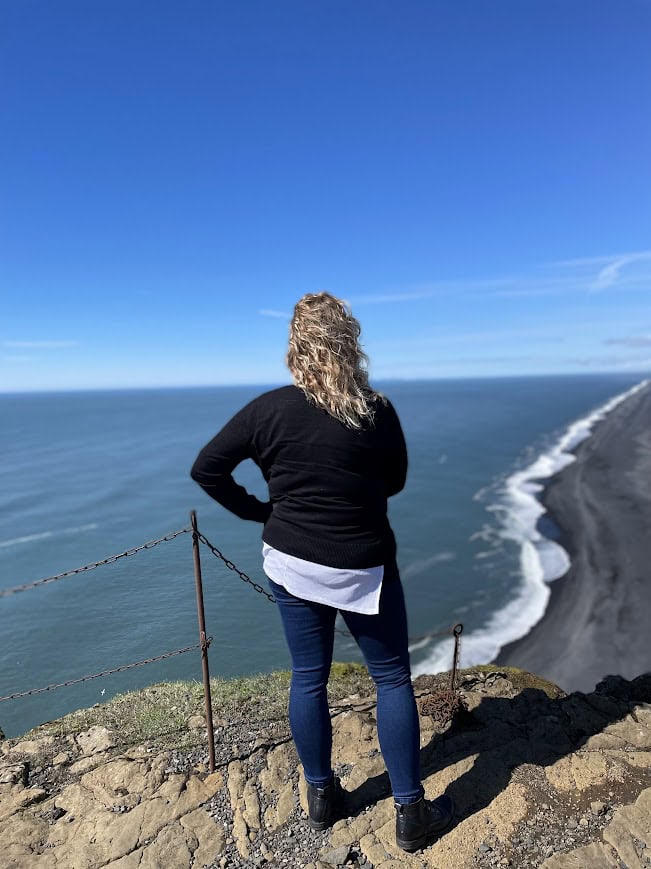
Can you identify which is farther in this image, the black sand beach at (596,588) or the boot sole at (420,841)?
the black sand beach at (596,588)

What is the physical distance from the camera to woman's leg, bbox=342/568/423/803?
224cm

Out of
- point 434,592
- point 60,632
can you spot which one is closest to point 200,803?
point 60,632

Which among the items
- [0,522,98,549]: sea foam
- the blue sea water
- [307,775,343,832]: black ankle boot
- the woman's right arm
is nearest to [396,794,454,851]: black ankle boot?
[307,775,343,832]: black ankle boot

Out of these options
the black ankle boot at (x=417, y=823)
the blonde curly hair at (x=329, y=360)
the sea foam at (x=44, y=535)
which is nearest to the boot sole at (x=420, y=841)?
the black ankle boot at (x=417, y=823)

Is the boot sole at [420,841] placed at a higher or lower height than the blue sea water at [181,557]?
higher

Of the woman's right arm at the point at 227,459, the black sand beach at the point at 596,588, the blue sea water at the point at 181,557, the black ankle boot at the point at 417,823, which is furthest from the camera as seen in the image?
the black sand beach at the point at 596,588

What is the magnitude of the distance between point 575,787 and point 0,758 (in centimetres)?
381

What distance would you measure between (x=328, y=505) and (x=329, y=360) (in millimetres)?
605

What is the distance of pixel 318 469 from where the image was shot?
209 cm

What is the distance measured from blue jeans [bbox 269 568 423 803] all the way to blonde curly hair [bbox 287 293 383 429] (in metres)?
0.79

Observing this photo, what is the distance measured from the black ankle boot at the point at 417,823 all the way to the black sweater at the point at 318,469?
1.29m

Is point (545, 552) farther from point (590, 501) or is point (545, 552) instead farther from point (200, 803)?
point (200, 803)

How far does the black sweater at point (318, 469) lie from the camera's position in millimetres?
2088

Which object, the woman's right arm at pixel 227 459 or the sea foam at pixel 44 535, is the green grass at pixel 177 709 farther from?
the sea foam at pixel 44 535
